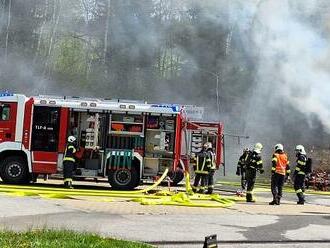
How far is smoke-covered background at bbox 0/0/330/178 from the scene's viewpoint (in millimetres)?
25266

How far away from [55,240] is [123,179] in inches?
318

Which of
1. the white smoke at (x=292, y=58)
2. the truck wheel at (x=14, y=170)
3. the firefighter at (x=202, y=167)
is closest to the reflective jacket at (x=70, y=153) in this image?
the truck wheel at (x=14, y=170)

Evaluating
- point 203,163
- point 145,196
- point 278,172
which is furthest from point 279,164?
point 145,196

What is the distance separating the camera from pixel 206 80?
30.8 metres

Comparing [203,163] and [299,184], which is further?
[203,163]

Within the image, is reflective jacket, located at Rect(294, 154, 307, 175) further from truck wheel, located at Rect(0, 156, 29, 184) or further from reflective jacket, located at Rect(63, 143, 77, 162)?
truck wheel, located at Rect(0, 156, 29, 184)

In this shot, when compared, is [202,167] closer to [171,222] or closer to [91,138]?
[91,138]

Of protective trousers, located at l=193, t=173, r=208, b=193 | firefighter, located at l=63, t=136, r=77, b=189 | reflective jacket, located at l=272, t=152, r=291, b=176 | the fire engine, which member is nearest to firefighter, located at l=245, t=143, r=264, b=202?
reflective jacket, located at l=272, t=152, r=291, b=176

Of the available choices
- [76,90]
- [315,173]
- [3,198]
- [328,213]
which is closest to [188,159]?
[328,213]

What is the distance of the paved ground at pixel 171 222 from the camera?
7.25 metres

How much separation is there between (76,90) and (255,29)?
1143 cm

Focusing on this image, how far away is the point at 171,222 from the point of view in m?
8.47

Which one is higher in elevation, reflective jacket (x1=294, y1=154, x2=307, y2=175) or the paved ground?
reflective jacket (x1=294, y1=154, x2=307, y2=175)

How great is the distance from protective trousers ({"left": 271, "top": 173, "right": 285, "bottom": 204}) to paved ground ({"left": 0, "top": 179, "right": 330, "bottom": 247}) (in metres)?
1.21
